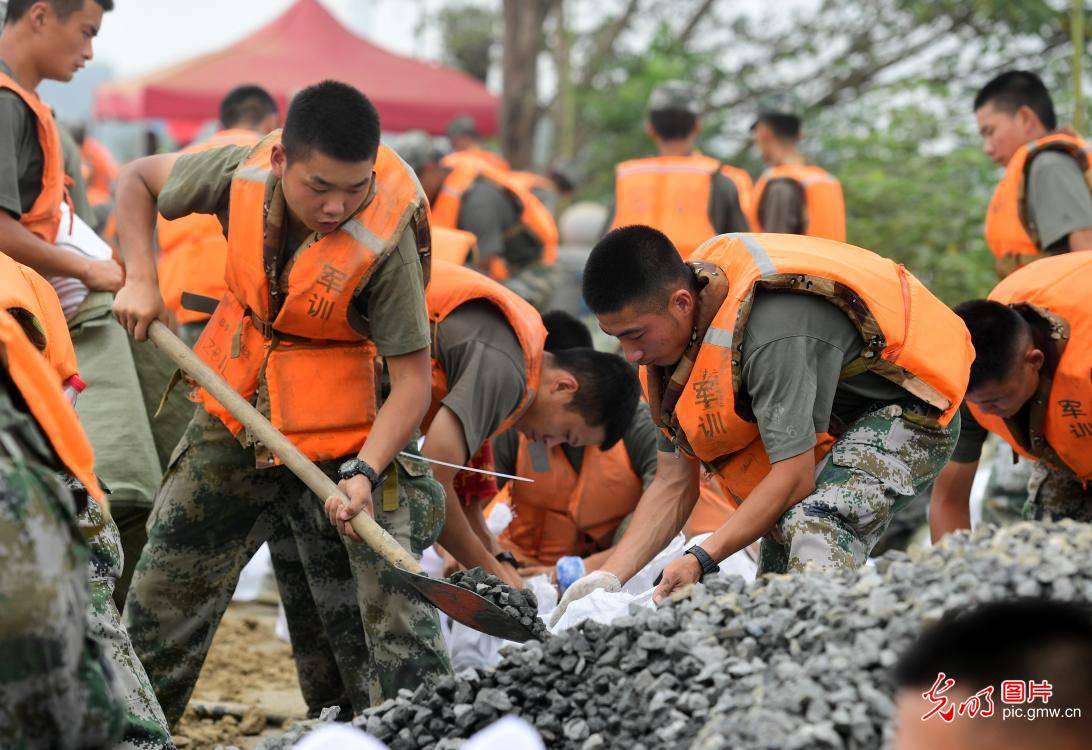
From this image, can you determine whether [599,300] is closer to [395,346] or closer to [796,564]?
[395,346]

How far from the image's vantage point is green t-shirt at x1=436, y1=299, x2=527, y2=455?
419 cm

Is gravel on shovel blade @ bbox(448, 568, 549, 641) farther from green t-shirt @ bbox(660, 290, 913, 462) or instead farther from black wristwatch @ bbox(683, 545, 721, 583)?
green t-shirt @ bbox(660, 290, 913, 462)

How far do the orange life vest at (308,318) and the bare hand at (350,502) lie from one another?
0.31 metres

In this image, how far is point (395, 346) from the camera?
3.68 m

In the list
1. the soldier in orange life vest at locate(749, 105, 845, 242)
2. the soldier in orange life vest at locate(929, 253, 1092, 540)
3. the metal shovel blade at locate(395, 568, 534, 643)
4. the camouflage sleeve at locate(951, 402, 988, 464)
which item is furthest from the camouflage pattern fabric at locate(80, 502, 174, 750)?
the soldier in orange life vest at locate(749, 105, 845, 242)

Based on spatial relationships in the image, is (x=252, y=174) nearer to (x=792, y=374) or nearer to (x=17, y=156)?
(x=17, y=156)

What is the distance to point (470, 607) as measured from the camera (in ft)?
11.9

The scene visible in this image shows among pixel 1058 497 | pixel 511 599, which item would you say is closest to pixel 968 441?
pixel 1058 497

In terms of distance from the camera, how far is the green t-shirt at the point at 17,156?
417cm

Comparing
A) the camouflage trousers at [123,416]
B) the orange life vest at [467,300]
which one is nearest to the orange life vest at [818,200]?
the orange life vest at [467,300]

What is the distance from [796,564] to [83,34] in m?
2.85

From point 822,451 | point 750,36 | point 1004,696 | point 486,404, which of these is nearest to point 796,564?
point 822,451

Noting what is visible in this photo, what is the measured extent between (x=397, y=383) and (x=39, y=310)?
1.05 meters

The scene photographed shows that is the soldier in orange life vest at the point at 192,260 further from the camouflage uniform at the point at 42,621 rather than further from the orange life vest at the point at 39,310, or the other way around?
the camouflage uniform at the point at 42,621
